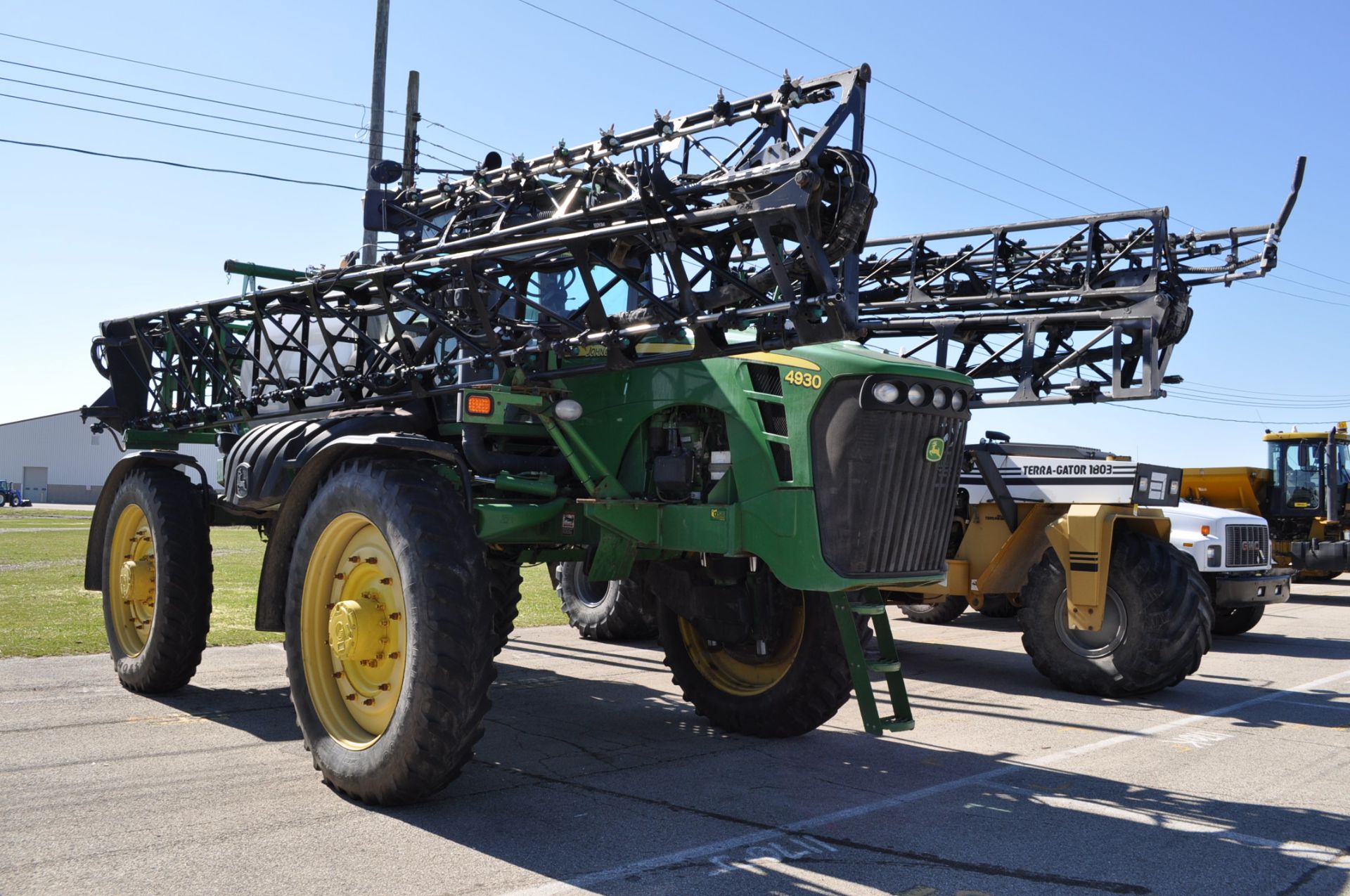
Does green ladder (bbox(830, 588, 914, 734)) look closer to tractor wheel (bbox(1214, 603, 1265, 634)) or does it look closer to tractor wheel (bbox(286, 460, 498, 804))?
tractor wheel (bbox(286, 460, 498, 804))

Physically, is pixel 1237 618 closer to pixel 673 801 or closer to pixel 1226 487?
pixel 1226 487

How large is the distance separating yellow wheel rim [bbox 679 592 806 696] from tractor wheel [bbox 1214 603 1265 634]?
9.54 meters

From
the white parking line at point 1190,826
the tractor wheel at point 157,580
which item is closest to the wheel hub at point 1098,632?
the white parking line at point 1190,826

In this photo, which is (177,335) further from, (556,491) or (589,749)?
(589,749)

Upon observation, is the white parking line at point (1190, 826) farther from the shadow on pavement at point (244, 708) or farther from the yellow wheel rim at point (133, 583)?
the yellow wheel rim at point (133, 583)

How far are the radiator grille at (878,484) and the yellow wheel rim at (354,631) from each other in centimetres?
207

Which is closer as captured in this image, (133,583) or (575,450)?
(575,450)

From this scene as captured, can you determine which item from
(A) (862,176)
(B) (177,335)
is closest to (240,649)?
(B) (177,335)

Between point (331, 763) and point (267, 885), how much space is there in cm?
125

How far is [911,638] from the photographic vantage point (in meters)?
13.0

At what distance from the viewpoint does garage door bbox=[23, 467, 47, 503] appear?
72375 mm

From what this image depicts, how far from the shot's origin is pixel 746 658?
278 inches

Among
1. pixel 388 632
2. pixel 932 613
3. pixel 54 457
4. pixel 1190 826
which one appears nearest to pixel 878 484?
pixel 1190 826

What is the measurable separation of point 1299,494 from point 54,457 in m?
74.2
